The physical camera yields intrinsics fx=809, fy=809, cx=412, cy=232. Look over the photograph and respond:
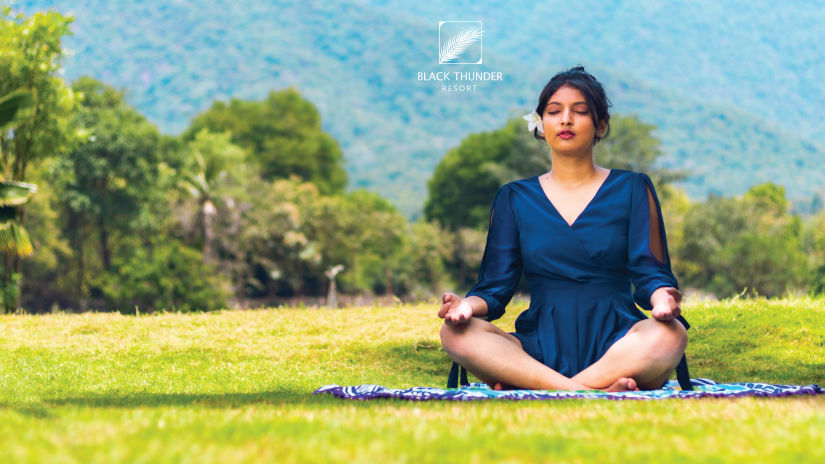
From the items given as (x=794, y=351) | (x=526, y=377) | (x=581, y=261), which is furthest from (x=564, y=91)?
(x=794, y=351)

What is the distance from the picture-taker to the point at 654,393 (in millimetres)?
6230

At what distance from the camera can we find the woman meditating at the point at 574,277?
6531mm

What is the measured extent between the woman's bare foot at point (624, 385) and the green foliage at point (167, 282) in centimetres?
3807

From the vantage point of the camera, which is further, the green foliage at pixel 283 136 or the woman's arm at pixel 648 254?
the green foliage at pixel 283 136

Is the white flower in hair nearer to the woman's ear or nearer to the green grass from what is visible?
the woman's ear

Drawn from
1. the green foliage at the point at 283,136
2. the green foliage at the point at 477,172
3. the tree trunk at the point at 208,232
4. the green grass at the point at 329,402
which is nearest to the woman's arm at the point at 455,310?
the green grass at the point at 329,402

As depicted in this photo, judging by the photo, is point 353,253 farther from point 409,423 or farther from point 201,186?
point 409,423

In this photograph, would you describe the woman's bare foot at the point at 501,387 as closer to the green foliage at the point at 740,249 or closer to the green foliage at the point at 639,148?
the green foliage at the point at 740,249

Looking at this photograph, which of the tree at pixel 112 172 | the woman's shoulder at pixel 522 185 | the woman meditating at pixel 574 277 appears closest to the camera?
the woman meditating at pixel 574 277

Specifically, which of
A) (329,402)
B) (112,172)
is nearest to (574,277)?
(329,402)

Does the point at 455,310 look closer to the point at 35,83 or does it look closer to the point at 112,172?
the point at 35,83

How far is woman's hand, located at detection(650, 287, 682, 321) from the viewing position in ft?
20.9

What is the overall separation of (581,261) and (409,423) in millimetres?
3067

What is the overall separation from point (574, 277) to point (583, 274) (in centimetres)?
8
